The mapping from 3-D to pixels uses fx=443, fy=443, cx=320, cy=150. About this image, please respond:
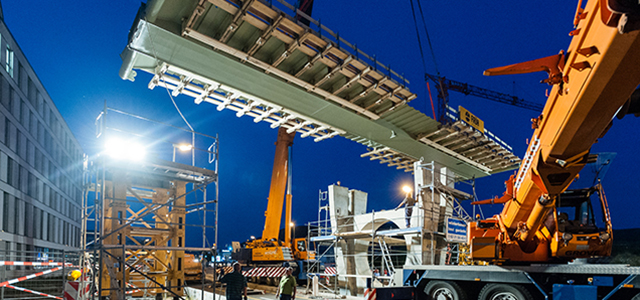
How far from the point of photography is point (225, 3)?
9172 mm

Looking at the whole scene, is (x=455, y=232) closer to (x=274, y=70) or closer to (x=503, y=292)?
(x=503, y=292)

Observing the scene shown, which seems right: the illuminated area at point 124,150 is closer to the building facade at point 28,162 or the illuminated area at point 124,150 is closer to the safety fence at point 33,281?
the safety fence at point 33,281

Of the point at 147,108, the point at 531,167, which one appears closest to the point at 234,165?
the point at 147,108

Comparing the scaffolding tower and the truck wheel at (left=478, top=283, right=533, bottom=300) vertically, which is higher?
the scaffolding tower

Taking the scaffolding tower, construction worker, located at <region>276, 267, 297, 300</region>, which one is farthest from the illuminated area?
construction worker, located at <region>276, 267, 297, 300</region>

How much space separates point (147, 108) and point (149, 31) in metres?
187

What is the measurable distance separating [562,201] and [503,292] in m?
2.41

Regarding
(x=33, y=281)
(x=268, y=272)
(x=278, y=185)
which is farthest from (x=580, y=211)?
(x=33, y=281)

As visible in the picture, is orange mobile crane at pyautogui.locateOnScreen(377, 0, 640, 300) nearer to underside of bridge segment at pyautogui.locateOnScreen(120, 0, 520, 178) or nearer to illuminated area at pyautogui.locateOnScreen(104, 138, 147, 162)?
underside of bridge segment at pyautogui.locateOnScreen(120, 0, 520, 178)

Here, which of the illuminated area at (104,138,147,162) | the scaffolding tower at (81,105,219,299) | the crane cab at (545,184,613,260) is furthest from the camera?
the illuminated area at (104,138,147,162)

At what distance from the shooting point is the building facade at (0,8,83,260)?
90.9 ft

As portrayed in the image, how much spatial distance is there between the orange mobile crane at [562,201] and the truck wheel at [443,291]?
25 millimetres

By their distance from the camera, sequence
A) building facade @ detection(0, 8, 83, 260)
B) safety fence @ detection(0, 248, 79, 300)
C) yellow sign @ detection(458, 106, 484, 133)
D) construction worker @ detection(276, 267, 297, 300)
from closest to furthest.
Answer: safety fence @ detection(0, 248, 79, 300) < construction worker @ detection(276, 267, 297, 300) < yellow sign @ detection(458, 106, 484, 133) < building facade @ detection(0, 8, 83, 260)

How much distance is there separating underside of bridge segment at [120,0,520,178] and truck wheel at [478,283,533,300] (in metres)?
6.02
